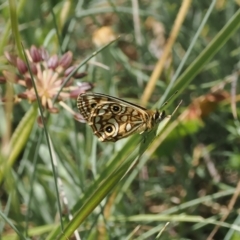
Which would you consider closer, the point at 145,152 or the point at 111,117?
the point at 111,117

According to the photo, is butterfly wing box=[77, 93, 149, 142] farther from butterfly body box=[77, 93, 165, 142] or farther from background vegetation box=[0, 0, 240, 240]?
background vegetation box=[0, 0, 240, 240]

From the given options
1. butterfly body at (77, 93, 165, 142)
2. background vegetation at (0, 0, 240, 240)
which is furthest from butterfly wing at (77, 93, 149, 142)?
background vegetation at (0, 0, 240, 240)

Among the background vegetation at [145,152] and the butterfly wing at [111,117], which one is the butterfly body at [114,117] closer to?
the butterfly wing at [111,117]

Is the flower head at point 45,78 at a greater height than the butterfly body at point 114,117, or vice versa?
the flower head at point 45,78

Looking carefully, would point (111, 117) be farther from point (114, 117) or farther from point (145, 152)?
point (145, 152)

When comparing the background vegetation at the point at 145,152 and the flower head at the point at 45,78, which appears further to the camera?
the background vegetation at the point at 145,152

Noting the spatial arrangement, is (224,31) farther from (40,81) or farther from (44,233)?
(44,233)

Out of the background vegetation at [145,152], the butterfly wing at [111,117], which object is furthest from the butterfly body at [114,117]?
the background vegetation at [145,152]

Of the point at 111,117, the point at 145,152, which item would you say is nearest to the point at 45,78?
the point at 111,117
